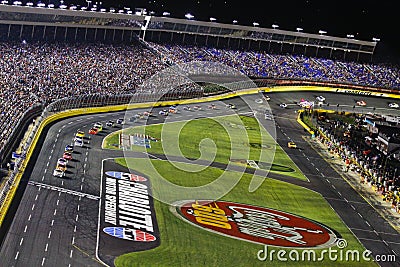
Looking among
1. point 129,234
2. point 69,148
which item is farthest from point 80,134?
point 129,234

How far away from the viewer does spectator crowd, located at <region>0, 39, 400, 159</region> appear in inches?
4400

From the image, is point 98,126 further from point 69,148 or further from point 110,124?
point 69,148

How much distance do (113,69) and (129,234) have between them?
74112 mm

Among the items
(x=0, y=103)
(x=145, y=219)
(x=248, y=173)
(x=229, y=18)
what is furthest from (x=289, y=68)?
(x=145, y=219)

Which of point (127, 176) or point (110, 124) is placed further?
point (110, 124)

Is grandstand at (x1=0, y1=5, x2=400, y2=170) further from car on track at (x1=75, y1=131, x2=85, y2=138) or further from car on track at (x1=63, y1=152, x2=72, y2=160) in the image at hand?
car on track at (x1=75, y1=131, x2=85, y2=138)

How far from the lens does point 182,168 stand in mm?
95688

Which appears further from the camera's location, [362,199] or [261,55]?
[261,55]

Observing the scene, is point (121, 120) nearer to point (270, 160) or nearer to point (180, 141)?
point (180, 141)

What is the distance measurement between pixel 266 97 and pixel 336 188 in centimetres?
6022

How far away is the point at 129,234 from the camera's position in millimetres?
69625

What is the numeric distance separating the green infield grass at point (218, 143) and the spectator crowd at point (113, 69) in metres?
14.3

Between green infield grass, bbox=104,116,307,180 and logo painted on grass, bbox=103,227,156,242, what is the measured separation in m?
30.3

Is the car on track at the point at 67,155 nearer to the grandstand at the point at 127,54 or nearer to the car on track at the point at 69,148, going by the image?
the car on track at the point at 69,148
